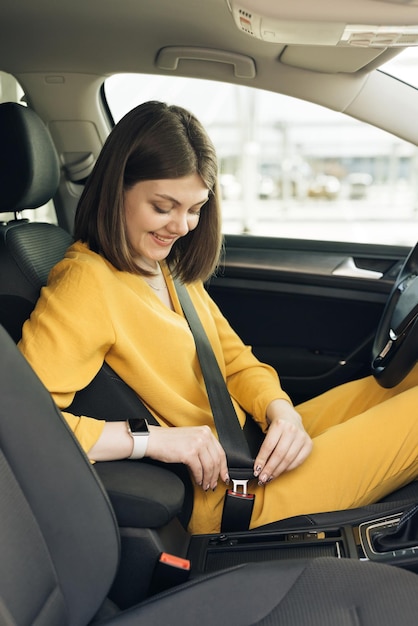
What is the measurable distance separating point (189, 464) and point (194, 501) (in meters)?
0.16

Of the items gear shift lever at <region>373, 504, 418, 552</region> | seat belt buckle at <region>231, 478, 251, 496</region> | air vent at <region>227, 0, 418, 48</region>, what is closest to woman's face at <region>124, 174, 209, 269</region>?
air vent at <region>227, 0, 418, 48</region>

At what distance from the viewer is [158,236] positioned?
1.46m

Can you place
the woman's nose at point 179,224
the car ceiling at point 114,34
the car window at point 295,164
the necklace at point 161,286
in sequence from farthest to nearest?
1. the car window at point 295,164
2. the car ceiling at point 114,34
3. the necklace at point 161,286
4. the woman's nose at point 179,224

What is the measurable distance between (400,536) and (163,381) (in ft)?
1.73

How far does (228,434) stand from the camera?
4.62 ft

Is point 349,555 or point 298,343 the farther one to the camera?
point 298,343

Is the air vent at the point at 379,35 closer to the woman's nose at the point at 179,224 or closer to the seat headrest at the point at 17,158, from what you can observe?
the woman's nose at the point at 179,224

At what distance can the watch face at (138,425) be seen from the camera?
1.25 meters

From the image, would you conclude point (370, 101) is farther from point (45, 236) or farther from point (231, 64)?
point (45, 236)

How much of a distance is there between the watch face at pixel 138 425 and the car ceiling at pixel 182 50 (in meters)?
0.95

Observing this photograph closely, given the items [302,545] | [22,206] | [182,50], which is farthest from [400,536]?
[182,50]

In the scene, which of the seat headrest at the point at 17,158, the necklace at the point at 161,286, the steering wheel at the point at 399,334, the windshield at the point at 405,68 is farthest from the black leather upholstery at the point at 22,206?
the windshield at the point at 405,68

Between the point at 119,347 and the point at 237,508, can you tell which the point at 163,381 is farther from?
the point at 237,508

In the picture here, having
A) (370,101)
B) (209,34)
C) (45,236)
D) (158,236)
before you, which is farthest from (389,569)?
(209,34)
